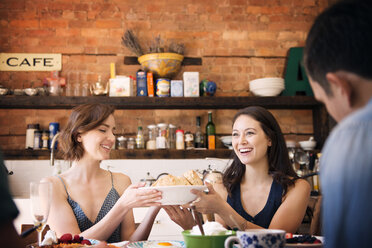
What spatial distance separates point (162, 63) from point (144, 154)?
96cm

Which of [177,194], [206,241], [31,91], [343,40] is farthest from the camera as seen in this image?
[31,91]

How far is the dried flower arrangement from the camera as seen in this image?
162 inches

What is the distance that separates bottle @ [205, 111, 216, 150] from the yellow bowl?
2.01 feet

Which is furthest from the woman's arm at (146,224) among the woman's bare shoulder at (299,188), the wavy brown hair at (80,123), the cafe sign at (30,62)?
the cafe sign at (30,62)

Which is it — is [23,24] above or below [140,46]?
above

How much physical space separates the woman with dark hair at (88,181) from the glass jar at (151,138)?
168 cm

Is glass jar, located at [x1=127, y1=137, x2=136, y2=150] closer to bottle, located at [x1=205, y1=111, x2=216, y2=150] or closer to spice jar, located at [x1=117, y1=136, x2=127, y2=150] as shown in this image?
spice jar, located at [x1=117, y1=136, x2=127, y2=150]

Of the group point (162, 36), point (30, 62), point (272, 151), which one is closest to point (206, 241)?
point (272, 151)

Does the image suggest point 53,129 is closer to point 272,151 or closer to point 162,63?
point 162,63

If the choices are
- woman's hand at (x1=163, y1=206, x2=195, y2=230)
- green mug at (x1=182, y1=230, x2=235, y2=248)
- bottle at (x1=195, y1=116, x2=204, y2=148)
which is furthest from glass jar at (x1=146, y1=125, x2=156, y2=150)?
green mug at (x1=182, y1=230, x2=235, y2=248)

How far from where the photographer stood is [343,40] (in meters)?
0.65

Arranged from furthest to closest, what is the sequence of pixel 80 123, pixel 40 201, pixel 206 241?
pixel 80 123, pixel 40 201, pixel 206 241

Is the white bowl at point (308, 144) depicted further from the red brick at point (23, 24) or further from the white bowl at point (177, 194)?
the red brick at point (23, 24)

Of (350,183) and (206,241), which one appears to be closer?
(350,183)
